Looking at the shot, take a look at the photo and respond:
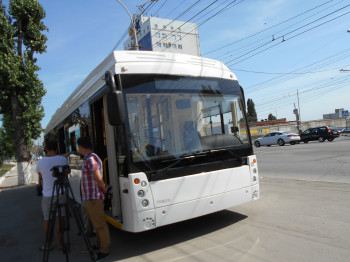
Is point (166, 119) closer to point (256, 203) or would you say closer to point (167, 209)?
point (167, 209)

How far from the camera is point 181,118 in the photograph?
4.52 meters

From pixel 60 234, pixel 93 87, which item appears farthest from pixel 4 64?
pixel 60 234

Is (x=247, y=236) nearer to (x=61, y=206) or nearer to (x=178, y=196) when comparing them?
(x=178, y=196)

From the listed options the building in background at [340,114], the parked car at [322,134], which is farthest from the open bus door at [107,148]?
the building in background at [340,114]

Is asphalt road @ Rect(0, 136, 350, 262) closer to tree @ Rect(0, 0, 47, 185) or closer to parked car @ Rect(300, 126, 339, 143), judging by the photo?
tree @ Rect(0, 0, 47, 185)

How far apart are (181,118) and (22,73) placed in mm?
13759

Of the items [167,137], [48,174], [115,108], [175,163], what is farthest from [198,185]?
[48,174]

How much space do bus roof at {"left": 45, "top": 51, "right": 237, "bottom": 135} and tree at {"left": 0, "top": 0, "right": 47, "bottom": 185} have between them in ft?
38.2

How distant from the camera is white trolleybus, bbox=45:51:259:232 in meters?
3.90

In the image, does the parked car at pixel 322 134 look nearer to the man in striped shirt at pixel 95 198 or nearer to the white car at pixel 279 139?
the white car at pixel 279 139

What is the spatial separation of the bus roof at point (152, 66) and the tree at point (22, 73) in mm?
11632

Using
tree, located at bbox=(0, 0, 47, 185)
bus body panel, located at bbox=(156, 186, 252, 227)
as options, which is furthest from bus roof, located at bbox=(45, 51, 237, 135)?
tree, located at bbox=(0, 0, 47, 185)

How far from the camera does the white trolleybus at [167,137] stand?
153 inches

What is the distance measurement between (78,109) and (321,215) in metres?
5.28
